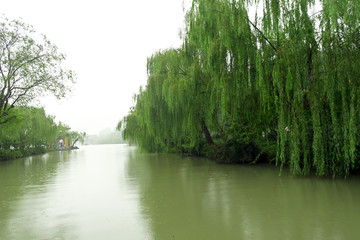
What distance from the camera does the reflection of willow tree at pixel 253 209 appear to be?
123 inches

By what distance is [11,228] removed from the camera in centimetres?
357

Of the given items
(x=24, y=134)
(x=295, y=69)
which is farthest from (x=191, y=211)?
(x=24, y=134)

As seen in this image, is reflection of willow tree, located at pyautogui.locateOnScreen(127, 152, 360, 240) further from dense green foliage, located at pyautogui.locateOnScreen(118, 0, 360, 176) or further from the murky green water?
dense green foliage, located at pyautogui.locateOnScreen(118, 0, 360, 176)

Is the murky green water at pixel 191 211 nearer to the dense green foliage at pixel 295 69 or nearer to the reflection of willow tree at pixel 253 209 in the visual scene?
the reflection of willow tree at pixel 253 209

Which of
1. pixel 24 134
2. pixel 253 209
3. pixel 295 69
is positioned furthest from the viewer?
pixel 24 134

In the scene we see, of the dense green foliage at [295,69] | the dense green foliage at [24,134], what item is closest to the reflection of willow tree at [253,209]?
the dense green foliage at [295,69]

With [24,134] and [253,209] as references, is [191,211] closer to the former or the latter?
[253,209]

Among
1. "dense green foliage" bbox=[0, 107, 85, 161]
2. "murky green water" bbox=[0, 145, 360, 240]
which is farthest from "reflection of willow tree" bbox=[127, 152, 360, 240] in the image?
"dense green foliage" bbox=[0, 107, 85, 161]

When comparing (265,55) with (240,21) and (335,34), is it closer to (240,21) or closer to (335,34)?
(240,21)

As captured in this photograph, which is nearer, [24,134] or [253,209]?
[253,209]

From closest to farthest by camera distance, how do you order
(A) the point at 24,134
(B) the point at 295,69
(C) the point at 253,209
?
(C) the point at 253,209 → (B) the point at 295,69 → (A) the point at 24,134

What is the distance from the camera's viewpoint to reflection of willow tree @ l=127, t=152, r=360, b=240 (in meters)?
3.12

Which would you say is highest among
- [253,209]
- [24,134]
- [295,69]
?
[295,69]

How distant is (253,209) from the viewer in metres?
4.09
